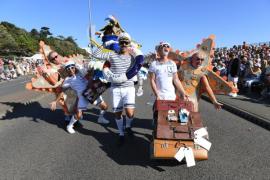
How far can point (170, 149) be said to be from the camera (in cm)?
511

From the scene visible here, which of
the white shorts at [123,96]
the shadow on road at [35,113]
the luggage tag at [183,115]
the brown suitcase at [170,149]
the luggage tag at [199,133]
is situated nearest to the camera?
the brown suitcase at [170,149]

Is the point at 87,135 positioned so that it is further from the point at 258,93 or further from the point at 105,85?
the point at 258,93

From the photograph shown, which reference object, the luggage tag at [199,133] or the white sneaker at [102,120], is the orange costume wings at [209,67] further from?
the white sneaker at [102,120]

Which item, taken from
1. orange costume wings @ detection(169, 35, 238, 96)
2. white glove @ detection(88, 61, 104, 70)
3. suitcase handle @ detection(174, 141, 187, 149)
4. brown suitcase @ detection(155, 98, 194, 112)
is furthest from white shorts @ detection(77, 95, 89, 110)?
suitcase handle @ detection(174, 141, 187, 149)

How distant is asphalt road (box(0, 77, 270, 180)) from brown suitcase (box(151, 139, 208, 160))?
0.65 ft

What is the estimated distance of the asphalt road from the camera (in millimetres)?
4980

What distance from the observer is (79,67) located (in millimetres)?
7953

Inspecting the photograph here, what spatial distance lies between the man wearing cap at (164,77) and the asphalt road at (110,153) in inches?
40.0

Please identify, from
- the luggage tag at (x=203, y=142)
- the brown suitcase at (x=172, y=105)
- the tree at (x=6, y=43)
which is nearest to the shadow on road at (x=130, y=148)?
the luggage tag at (x=203, y=142)

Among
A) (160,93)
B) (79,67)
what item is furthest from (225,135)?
(79,67)

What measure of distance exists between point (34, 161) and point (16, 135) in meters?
2.12

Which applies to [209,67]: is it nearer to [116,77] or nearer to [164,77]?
[164,77]

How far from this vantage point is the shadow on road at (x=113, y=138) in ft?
18.1

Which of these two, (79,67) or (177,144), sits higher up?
(79,67)
